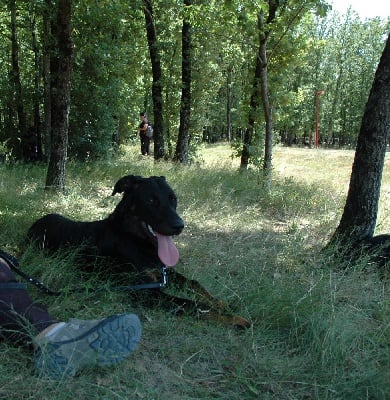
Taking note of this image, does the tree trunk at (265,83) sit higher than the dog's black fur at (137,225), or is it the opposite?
the tree trunk at (265,83)

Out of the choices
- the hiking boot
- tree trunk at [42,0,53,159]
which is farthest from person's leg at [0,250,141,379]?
tree trunk at [42,0,53,159]

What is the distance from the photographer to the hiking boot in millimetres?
2137

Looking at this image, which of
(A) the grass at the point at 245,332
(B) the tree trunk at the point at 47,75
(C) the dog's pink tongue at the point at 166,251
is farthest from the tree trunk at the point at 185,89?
(C) the dog's pink tongue at the point at 166,251

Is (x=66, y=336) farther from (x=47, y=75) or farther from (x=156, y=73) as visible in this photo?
(x=156, y=73)

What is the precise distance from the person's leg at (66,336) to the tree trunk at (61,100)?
16.9 ft

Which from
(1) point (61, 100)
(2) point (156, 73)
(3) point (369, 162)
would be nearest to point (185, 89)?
(2) point (156, 73)

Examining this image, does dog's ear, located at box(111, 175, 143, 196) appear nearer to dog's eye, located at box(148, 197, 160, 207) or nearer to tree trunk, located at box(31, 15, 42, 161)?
dog's eye, located at box(148, 197, 160, 207)

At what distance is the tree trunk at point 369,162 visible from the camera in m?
4.70

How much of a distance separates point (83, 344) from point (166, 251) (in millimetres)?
1439

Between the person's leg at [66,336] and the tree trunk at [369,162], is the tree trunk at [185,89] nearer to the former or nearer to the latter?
the tree trunk at [369,162]

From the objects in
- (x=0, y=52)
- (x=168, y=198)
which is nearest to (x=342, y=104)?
(x=0, y=52)

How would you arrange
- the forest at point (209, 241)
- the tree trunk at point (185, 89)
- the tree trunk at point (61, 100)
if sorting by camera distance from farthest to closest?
the tree trunk at point (185, 89), the tree trunk at point (61, 100), the forest at point (209, 241)

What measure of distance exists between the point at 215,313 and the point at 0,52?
1682 centimetres

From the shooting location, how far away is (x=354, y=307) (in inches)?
133
